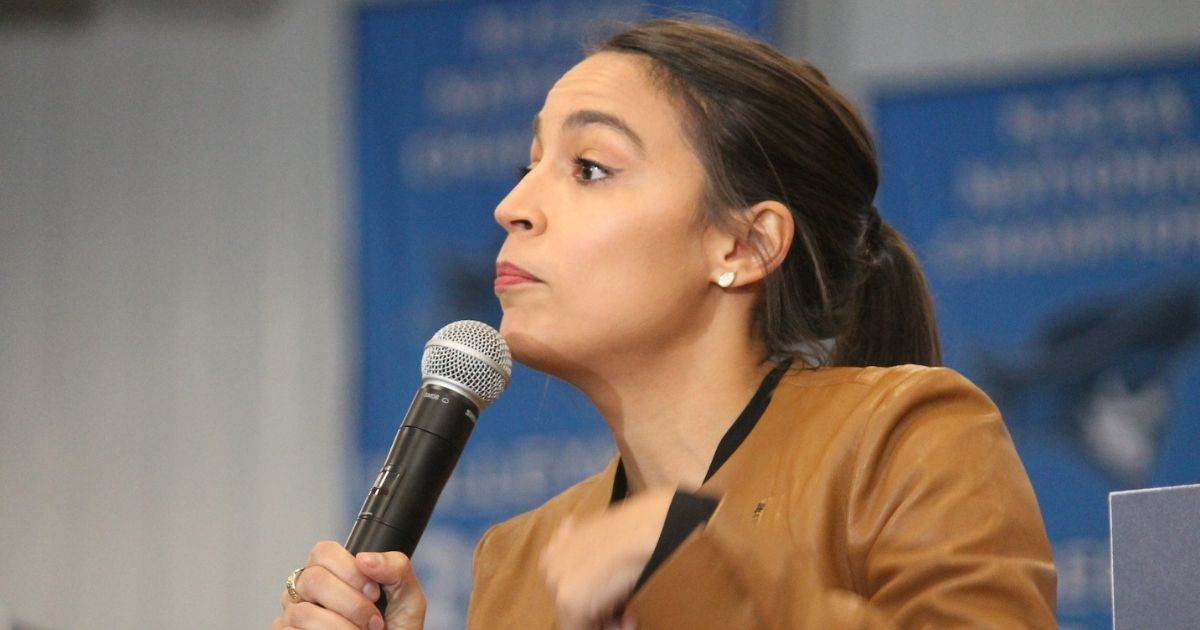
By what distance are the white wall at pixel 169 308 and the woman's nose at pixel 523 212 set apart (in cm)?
283

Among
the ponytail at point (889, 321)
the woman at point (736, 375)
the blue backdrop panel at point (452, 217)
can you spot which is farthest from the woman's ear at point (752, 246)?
the blue backdrop panel at point (452, 217)

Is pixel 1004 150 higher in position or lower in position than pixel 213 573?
higher

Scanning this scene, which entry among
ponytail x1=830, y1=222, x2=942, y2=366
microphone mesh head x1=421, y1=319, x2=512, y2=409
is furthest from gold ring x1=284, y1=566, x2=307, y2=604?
ponytail x1=830, y1=222, x2=942, y2=366

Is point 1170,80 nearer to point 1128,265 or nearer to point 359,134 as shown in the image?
point 1128,265

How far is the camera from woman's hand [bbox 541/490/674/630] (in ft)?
3.76

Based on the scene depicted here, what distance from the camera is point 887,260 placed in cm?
182

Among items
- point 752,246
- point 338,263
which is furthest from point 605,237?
point 338,263

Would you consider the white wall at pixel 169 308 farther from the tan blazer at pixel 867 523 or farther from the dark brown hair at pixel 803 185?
the tan blazer at pixel 867 523

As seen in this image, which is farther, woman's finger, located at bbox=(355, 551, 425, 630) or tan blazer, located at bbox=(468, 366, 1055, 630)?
woman's finger, located at bbox=(355, 551, 425, 630)

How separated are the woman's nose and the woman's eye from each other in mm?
52

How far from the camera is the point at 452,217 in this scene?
4082 mm

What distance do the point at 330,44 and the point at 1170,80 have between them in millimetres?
2373

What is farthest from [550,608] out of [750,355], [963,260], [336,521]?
[336,521]

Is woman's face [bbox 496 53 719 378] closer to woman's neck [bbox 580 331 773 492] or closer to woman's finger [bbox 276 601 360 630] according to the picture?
woman's neck [bbox 580 331 773 492]
